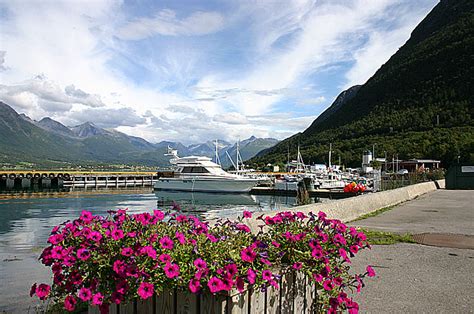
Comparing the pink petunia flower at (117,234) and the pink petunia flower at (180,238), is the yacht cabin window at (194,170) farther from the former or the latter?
the pink petunia flower at (117,234)

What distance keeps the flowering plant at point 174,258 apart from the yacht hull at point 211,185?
177ft

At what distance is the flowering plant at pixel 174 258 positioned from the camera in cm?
294

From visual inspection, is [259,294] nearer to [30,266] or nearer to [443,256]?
[443,256]

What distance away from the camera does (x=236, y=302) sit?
118 inches

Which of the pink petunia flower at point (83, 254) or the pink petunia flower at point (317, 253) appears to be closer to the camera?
the pink petunia flower at point (83, 254)

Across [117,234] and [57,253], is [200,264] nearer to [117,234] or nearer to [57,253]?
Result: [117,234]

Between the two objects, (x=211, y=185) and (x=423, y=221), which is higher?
(x=423, y=221)

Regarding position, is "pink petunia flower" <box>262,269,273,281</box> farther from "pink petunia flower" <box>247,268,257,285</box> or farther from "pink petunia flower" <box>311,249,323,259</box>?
"pink petunia flower" <box>311,249,323,259</box>

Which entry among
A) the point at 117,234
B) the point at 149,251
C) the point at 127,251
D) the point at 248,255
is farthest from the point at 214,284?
the point at 117,234

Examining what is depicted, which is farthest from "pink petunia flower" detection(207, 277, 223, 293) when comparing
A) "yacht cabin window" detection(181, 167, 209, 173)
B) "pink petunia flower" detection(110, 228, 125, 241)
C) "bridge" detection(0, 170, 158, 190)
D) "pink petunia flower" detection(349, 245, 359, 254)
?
"bridge" detection(0, 170, 158, 190)

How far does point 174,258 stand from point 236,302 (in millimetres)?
506

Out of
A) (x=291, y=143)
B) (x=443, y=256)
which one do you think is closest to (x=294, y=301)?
(x=443, y=256)

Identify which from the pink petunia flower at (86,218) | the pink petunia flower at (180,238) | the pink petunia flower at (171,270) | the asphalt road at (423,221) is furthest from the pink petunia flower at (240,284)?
the asphalt road at (423,221)

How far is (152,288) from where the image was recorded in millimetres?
2867
